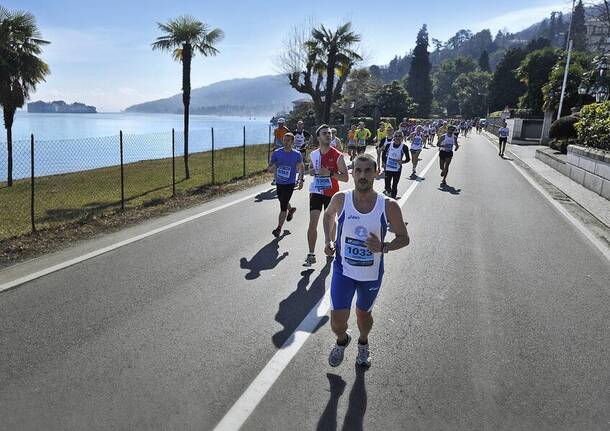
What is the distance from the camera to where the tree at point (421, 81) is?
10338cm

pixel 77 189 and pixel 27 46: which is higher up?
pixel 27 46

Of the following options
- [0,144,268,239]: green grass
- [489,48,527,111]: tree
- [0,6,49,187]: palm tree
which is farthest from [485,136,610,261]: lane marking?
[489,48,527,111]: tree

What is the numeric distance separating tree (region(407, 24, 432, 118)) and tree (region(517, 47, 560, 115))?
139 feet

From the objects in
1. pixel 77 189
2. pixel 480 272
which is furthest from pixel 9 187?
pixel 480 272

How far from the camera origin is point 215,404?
11.6ft

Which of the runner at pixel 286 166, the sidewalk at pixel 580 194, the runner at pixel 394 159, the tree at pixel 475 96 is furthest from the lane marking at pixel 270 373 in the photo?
the tree at pixel 475 96

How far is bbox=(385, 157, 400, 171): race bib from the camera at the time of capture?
12.3 meters

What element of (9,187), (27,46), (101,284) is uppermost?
(27,46)

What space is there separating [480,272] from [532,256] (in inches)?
60.1

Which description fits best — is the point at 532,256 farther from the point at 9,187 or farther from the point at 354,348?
the point at 9,187

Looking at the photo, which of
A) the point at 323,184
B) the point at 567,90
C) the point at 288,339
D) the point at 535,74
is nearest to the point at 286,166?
the point at 323,184

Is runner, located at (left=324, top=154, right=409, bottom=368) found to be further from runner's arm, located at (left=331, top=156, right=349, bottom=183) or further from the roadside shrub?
the roadside shrub

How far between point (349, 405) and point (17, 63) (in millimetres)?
25864

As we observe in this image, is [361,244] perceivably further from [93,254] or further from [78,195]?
[78,195]
